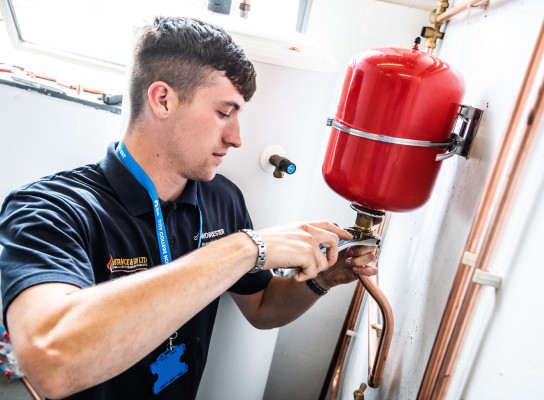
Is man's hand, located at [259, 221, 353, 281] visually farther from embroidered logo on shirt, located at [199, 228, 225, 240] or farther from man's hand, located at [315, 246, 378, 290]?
embroidered logo on shirt, located at [199, 228, 225, 240]

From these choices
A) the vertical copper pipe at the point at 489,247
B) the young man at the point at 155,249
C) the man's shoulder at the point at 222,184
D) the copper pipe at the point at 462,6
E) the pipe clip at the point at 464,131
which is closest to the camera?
the vertical copper pipe at the point at 489,247

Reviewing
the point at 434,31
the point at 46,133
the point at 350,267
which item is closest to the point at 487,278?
the point at 350,267

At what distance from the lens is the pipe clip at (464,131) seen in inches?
25.7

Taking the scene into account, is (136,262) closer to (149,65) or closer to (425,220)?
(149,65)

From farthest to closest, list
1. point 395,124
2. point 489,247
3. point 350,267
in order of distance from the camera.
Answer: point 350,267, point 395,124, point 489,247

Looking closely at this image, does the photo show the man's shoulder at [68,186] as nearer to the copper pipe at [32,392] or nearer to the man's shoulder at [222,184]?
the man's shoulder at [222,184]

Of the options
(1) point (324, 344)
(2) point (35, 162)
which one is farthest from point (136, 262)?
(2) point (35, 162)

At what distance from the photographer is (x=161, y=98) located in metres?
0.85

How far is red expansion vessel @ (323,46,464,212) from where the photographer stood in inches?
24.2

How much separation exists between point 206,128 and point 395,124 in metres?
0.39

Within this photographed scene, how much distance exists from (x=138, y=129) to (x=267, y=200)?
34 cm

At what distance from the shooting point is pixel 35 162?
67.5 inches

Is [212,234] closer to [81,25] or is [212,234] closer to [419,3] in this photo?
[419,3]

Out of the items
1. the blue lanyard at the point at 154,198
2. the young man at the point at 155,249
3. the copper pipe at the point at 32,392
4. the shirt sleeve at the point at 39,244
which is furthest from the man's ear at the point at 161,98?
the copper pipe at the point at 32,392
